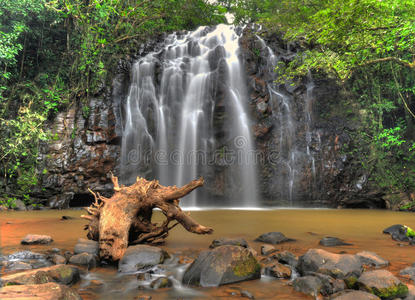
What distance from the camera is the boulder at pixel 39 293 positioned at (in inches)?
78.3

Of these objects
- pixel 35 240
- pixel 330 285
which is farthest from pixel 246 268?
pixel 35 240

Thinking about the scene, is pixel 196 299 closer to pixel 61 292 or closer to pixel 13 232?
pixel 61 292

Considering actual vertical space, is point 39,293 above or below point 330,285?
above

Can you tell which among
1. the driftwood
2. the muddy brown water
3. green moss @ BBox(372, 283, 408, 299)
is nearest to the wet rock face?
the muddy brown water

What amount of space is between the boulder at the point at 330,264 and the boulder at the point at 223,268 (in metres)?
0.54

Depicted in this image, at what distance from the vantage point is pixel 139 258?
333 centimetres

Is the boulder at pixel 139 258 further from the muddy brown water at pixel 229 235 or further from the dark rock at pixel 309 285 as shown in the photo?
the dark rock at pixel 309 285

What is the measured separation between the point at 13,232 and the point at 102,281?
3.56 m

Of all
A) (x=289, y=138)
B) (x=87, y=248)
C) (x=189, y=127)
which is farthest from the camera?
(x=189, y=127)

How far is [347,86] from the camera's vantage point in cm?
1250

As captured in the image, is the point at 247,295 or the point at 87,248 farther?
the point at 87,248

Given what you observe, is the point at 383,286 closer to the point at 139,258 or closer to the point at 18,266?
the point at 139,258

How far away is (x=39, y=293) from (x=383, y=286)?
273 cm

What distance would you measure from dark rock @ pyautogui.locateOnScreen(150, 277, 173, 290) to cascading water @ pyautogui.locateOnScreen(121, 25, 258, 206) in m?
9.24
